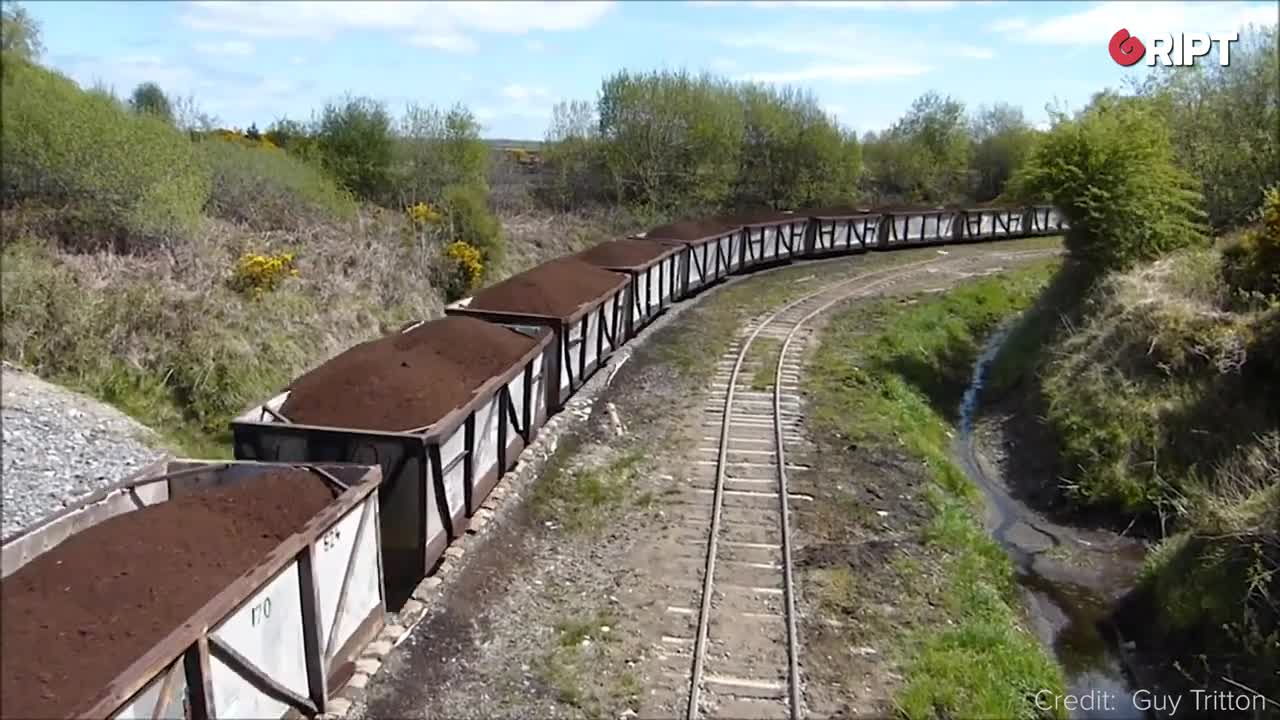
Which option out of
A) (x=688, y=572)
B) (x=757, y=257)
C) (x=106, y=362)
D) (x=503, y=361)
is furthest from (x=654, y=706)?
(x=757, y=257)

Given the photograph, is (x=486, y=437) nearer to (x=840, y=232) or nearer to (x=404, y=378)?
(x=404, y=378)

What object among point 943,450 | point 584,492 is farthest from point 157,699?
point 943,450

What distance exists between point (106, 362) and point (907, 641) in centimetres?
996

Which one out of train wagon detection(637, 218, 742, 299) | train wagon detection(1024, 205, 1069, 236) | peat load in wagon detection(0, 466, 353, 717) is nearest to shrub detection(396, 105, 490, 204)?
train wagon detection(637, 218, 742, 299)

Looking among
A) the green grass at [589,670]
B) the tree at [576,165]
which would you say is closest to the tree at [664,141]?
the tree at [576,165]

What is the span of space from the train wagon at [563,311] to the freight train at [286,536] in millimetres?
71

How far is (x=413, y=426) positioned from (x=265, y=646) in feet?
9.72

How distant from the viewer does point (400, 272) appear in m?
19.2

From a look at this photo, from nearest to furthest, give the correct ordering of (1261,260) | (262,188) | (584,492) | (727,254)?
(584,492) < (1261,260) < (262,188) < (727,254)

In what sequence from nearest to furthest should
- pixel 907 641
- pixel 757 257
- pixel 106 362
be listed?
1. pixel 907 641
2. pixel 106 362
3. pixel 757 257

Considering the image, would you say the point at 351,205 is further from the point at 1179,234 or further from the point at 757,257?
the point at 1179,234

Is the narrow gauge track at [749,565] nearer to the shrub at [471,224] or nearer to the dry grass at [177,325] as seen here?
the dry grass at [177,325]

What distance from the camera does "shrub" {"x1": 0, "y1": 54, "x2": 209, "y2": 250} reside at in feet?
43.5

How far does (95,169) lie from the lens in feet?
46.0
